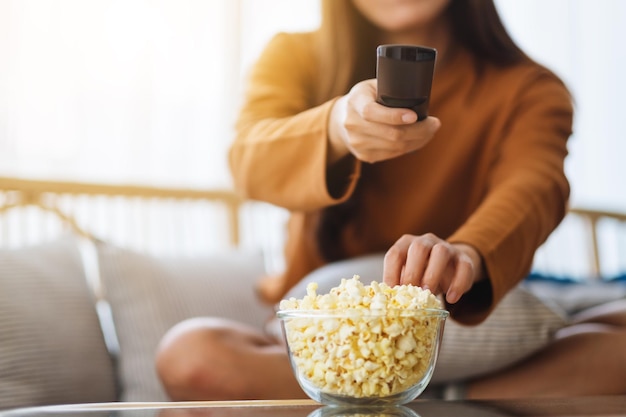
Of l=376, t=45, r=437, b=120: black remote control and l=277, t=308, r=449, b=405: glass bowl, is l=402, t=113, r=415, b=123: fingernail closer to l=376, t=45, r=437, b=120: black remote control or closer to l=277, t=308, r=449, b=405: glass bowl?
l=376, t=45, r=437, b=120: black remote control

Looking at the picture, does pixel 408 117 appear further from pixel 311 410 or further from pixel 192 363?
pixel 192 363

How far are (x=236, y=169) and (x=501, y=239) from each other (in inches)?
13.5

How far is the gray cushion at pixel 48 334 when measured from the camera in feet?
3.13

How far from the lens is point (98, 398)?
106cm

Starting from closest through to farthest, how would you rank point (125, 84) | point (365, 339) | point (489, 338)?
point (365, 339), point (489, 338), point (125, 84)

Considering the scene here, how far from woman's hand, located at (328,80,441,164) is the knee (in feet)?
0.86

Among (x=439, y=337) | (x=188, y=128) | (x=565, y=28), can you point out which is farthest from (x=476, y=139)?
(x=565, y=28)

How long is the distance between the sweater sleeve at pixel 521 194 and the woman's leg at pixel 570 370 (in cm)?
13

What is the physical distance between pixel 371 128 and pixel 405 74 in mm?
112

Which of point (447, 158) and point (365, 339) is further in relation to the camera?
point (447, 158)

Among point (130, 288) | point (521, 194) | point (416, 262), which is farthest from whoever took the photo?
point (130, 288)

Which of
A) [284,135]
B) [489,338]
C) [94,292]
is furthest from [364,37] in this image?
[94,292]

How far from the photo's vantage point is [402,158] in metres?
0.82

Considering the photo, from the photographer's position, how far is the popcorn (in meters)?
0.47
